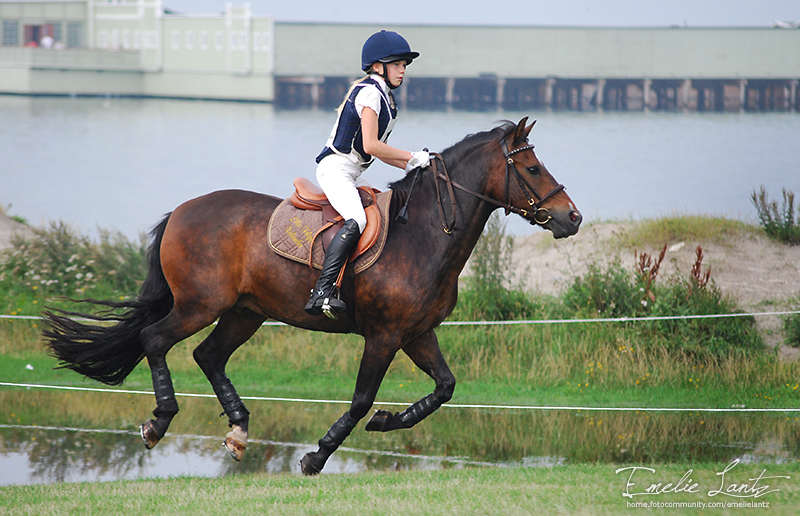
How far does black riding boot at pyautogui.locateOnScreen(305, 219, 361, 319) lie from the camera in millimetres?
5238

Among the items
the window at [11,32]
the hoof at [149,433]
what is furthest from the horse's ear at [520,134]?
the window at [11,32]

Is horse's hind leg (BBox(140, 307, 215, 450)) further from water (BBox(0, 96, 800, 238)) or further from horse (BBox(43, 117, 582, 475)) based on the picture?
water (BBox(0, 96, 800, 238))

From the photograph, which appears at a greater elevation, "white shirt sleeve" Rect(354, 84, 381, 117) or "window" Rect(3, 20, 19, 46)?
"window" Rect(3, 20, 19, 46)

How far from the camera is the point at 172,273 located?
19.0ft

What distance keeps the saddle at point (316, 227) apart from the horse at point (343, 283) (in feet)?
0.23

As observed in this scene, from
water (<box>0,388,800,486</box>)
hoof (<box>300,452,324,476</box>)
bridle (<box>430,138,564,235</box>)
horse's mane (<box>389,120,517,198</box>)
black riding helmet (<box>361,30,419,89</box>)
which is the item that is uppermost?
black riding helmet (<box>361,30,419,89</box>)

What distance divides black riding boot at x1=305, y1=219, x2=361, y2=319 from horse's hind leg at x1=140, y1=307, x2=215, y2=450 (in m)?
0.90

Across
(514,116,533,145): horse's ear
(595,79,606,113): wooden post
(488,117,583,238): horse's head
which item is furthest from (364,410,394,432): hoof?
(595,79,606,113): wooden post

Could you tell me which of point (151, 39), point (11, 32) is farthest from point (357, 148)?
point (11, 32)

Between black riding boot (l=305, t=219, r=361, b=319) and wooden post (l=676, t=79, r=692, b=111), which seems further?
wooden post (l=676, t=79, r=692, b=111)

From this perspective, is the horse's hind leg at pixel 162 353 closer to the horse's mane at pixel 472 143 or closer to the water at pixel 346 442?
the water at pixel 346 442

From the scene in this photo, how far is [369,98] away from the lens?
208 inches

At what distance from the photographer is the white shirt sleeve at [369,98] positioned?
528 centimetres

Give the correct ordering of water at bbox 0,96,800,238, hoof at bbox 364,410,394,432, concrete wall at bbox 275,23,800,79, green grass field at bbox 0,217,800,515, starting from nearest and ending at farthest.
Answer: green grass field at bbox 0,217,800,515, hoof at bbox 364,410,394,432, water at bbox 0,96,800,238, concrete wall at bbox 275,23,800,79
